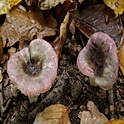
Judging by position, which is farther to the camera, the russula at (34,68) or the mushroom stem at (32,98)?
the mushroom stem at (32,98)

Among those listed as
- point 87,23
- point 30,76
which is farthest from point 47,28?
point 30,76

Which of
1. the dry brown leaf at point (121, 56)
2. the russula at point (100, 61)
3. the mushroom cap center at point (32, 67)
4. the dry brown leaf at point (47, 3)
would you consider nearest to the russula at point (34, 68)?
the mushroom cap center at point (32, 67)

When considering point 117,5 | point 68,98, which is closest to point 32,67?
point 68,98

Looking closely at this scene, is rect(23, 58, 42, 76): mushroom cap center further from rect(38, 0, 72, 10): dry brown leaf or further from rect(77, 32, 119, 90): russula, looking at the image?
rect(38, 0, 72, 10): dry brown leaf

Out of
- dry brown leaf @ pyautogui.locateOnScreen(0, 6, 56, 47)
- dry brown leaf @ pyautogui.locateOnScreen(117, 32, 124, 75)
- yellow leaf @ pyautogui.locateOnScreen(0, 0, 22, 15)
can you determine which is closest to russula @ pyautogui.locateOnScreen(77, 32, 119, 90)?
dry brown leaf @ pyautogui.locateOnScreen(117, 32, 124, 75)

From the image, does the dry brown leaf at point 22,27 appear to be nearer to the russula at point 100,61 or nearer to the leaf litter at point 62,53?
the leaf litter at point 62,53

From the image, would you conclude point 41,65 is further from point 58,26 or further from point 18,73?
point 58,26
